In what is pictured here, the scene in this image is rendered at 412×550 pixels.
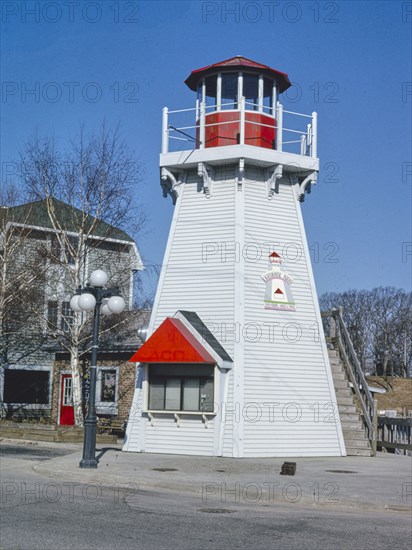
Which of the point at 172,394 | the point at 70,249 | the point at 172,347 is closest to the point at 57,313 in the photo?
the point at 70,249

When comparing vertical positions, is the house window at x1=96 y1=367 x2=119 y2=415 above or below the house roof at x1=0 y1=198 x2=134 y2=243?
below

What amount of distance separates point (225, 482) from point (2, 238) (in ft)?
69.5

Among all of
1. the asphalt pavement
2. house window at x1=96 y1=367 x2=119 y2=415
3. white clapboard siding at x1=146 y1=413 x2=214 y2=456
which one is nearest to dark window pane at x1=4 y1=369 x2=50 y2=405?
house window at x1=96 y1=367 x2=119 y2=415

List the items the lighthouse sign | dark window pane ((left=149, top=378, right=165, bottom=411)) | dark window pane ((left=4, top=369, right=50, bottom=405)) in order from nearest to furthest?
dark window pane ((left=149, top=378, right=165, bottom=411)) < the lighthouse sign < dark window pane ((left=4, top=369, right=50, bottom=405))

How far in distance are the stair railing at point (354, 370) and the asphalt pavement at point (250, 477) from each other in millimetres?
1328

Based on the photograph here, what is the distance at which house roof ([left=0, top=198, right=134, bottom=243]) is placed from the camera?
3130cm

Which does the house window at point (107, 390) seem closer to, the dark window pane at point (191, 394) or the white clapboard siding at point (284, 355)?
the dark window pane at point (191, 394)

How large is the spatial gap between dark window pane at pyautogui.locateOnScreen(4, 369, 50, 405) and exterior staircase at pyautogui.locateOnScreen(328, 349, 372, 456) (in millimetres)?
15898

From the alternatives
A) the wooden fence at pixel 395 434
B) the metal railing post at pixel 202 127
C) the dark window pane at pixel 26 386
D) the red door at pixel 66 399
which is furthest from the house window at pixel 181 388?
the dark window pane at pixel 26 386

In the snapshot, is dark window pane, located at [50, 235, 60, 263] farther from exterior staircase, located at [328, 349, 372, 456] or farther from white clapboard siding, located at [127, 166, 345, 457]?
exterior staircase, located at [328, 349, 372, 456]

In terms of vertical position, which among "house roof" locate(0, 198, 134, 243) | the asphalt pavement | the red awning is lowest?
the asphalt pavement

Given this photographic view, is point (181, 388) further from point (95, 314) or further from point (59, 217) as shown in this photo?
point (59, 217)

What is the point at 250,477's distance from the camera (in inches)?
661

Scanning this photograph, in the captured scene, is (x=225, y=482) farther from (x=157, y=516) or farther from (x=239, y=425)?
(x=239, y=425)
